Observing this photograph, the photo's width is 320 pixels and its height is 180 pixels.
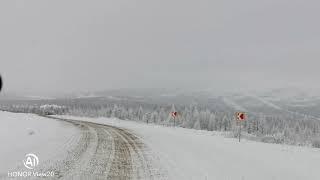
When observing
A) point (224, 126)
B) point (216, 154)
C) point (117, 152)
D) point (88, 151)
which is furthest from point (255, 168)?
point (224, 126)

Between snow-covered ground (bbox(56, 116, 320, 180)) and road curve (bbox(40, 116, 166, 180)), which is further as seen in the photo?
snow-covered ground (bbox(56, 116, 320, 180))

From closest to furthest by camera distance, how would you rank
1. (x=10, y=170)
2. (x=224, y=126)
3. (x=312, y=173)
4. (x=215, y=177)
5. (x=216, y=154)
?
(x=10, y=170) → (x=215, y=177) → (x=312, y=173) → (x=216, y=154) → (x=224, y=126)

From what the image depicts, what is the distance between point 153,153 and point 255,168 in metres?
5.46

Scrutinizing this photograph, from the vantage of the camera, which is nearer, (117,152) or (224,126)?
(117,152)

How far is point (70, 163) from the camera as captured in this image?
14195 millimetres

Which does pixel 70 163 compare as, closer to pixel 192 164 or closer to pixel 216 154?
pixel 192 164

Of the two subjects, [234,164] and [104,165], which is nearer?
[104,165]

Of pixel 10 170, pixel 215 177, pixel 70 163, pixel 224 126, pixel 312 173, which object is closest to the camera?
pixel 10 170

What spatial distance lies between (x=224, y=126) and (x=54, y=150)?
102 metres

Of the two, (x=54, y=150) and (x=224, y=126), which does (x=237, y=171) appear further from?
(x=224, y=126)

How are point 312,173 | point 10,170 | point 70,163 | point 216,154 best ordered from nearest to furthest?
1. point 10,170
2. point 70,163
3. point 312,173
4. point 216,154

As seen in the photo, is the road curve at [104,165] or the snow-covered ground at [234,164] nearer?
the road curve at [104,165]

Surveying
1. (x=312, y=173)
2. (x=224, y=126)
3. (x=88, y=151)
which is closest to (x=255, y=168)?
(x=312, y=173)

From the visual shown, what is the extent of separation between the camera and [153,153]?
747 inches
